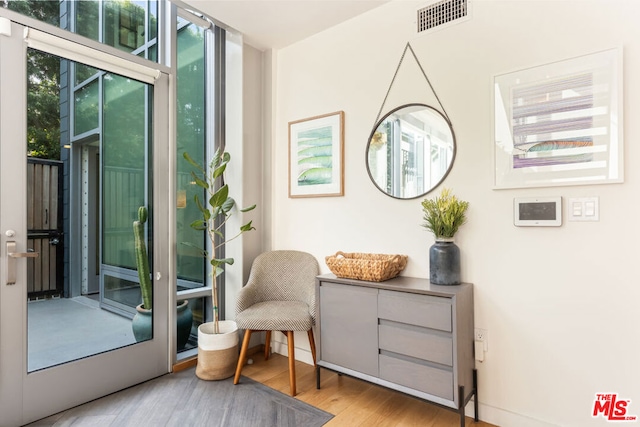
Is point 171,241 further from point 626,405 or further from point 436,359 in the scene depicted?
point 626,405

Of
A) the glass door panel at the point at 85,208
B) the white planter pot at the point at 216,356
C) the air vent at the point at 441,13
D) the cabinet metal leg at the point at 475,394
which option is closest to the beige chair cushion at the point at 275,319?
the white planter pot at the point at 216,356

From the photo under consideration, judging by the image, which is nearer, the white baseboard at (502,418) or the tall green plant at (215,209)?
the white baseboard at (502,418)

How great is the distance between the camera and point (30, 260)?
1956mm

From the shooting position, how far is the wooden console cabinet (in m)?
1.80

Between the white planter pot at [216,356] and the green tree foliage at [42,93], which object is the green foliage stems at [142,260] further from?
the green tree foliage at [42,93]

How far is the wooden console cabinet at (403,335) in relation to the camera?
180 centimetres

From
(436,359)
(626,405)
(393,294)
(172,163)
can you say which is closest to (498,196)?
(393,294)

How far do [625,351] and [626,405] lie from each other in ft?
0.86

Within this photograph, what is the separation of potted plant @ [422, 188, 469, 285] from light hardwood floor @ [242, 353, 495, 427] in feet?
2.46

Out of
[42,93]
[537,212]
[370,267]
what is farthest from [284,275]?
[42,93]

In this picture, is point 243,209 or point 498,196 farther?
point 243,209

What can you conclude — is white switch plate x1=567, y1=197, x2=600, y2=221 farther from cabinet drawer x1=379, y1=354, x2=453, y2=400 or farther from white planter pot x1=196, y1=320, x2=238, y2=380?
white planter pot x1=196, y1=320, x2=238, y2=380

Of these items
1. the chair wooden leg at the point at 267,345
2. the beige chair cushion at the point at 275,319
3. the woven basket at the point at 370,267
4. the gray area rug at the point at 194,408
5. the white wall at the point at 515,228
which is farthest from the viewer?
the chair wooden leg at the point at 267,345

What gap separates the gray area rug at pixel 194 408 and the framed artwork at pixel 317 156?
4.97 feet
